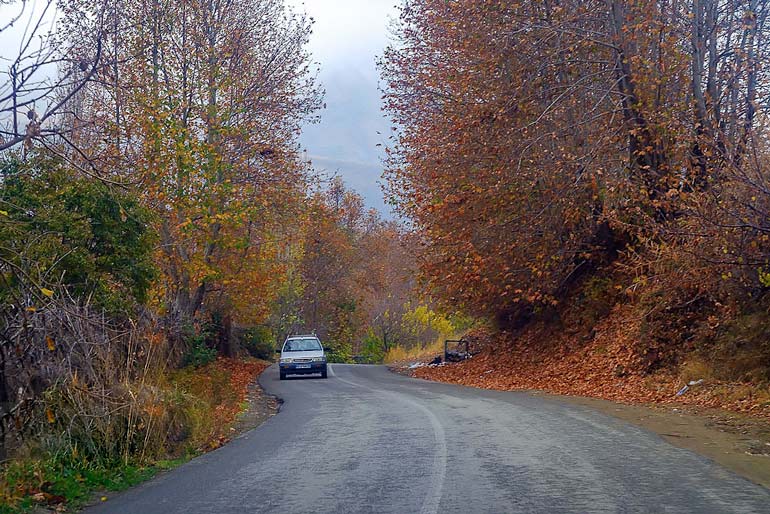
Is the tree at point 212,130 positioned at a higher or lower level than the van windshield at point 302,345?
higher

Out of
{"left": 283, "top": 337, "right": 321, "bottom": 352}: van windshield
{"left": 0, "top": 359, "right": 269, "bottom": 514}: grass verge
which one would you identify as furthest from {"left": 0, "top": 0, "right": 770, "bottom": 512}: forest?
{"left": 283, "top": 337, "right": 321, "bottom": 352}: van windshield

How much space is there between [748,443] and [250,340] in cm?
4313

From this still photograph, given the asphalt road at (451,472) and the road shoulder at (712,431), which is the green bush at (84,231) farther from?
the road shoulder at (712,431)

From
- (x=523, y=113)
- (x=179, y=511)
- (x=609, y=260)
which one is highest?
(x=523, y=113)

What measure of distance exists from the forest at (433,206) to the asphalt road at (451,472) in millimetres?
1444

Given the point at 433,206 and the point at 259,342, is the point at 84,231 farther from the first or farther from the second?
the point at 259,342

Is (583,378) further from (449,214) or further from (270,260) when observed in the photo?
(270,260)

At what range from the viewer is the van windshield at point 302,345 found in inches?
1292

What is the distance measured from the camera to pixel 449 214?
2586cm

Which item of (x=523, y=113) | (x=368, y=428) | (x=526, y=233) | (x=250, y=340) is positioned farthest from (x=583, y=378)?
(x=250, y=340)

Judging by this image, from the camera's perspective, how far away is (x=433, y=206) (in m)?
25.7

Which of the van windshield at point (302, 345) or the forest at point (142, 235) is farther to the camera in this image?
the van windshield at point (302, 345)

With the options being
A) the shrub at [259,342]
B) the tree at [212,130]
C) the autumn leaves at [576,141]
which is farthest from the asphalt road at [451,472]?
the shrub at [259,342]

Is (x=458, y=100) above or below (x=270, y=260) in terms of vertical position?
above
